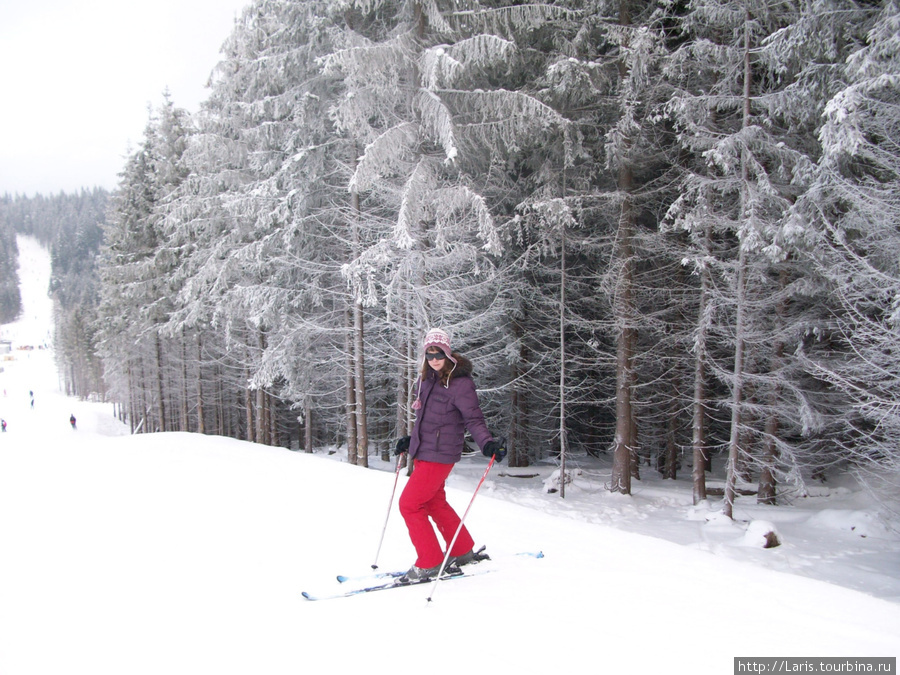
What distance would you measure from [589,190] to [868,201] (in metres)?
5.52

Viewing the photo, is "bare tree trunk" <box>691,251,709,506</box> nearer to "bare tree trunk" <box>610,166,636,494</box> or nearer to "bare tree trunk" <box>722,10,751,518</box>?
"bare tree trunk" <box>722,10,751,518</box>

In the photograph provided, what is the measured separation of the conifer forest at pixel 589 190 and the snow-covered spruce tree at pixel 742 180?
0.21 feet

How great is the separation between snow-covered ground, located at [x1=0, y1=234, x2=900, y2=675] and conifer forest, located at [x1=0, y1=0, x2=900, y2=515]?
15.6 feet

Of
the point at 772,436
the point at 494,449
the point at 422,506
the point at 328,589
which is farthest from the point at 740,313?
the point at 328,589

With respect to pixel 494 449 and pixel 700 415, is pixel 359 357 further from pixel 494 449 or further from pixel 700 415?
pixel 700 415

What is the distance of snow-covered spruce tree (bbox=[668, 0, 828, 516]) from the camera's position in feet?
31.4

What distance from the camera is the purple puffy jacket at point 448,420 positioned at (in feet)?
13.0

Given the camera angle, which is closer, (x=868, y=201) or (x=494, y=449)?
(x=494, y=449)

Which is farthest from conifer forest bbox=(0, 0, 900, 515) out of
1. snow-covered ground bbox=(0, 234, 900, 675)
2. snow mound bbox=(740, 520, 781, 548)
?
snow-covered ground bbox=(0, 234, 900, 675)

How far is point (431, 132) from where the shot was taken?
31.0 ft

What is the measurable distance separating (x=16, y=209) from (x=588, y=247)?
23772 centimetres

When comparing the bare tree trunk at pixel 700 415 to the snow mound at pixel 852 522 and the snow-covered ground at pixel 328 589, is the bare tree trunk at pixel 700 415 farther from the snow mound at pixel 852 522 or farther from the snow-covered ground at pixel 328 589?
the snow-covered ground at pixel 328 589

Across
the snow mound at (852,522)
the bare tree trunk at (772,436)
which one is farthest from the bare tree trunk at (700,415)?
the snow mound at (852,522)

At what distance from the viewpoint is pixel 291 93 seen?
1128 cm
